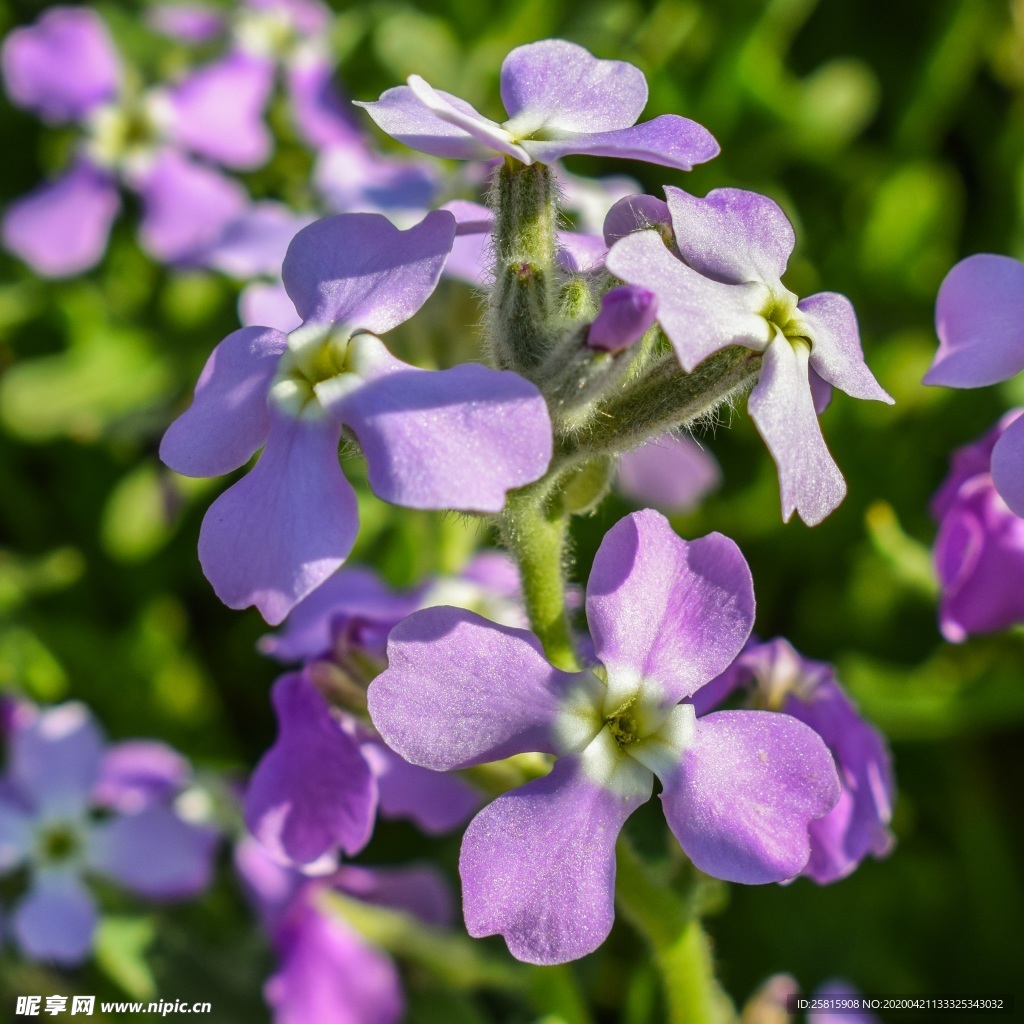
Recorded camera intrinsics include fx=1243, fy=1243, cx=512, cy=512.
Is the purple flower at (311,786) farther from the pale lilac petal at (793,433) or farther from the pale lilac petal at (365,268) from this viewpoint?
the pale lilac petal at (793,433)

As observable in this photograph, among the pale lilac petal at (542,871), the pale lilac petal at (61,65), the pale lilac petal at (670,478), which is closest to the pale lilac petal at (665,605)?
the pale lilac petal at (542,871)

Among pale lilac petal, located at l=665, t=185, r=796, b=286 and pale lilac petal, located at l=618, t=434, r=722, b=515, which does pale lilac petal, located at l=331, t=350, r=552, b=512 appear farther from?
pale lilac petal, located at l=618, t=434, r=722, b=515

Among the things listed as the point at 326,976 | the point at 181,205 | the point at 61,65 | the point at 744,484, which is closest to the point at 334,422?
the point at 326,976

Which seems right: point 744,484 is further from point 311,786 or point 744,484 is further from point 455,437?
point 455,437

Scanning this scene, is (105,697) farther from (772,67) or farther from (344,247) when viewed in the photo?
(772,67)

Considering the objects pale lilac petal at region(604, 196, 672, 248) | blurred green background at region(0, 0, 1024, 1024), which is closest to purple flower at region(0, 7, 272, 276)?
blurred green background at region(0, 0, 1024, 1024)
